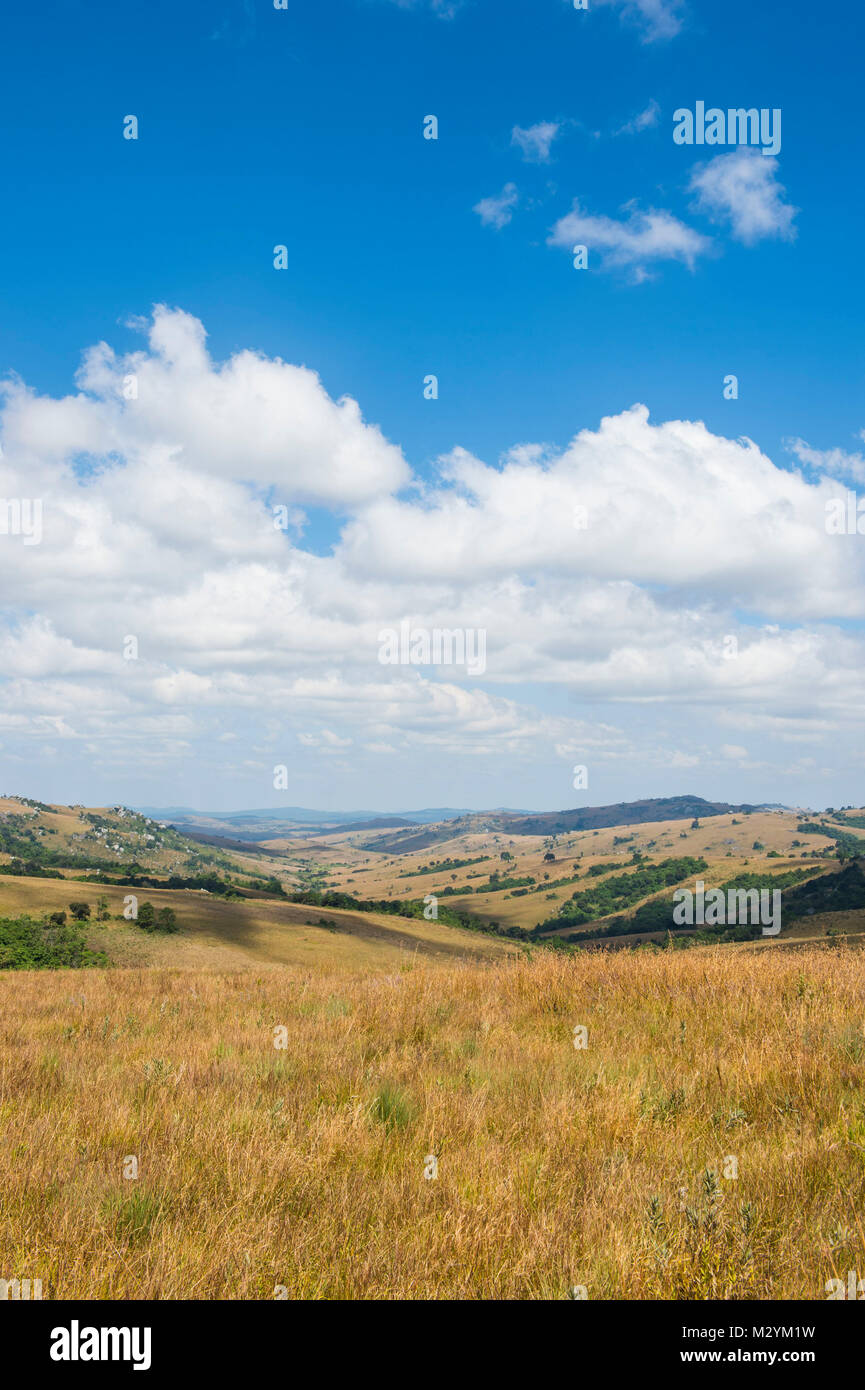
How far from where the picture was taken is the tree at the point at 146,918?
62.2 metres

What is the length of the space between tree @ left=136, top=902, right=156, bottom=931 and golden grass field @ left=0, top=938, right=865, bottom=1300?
59.5 meters

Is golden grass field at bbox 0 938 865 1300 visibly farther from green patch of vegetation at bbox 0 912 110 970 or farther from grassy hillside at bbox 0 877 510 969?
green patch of vegetation at bbox 0 912 110 970

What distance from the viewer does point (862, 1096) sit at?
5.27 meters

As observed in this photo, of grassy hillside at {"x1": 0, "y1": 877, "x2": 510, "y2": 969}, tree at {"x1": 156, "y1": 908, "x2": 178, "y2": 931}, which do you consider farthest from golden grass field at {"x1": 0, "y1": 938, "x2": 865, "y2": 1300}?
tree at {"x1": 156, "y1": 908, "x2": 178, "y2": 931}

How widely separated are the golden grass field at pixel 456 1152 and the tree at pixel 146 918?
59483mm

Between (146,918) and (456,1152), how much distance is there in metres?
66.8

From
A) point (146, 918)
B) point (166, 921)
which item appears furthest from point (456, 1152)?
point (166, 921)

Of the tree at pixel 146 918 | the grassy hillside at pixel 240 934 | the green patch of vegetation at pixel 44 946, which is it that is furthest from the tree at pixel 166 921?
the green patch of vegetation at pixel 44 946

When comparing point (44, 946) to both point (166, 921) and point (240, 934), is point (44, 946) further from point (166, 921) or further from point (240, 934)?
point (240, 934)

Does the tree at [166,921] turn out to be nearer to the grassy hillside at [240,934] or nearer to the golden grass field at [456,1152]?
the grassy hillside at [240,934]

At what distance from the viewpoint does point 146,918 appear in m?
63.4

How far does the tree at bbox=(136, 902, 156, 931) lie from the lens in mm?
62219
